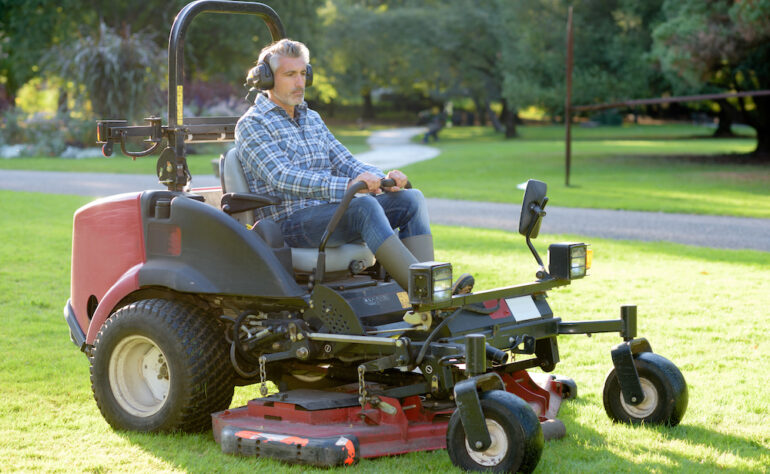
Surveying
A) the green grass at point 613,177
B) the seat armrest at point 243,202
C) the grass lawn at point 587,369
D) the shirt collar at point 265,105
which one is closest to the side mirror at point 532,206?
the grass lawn at point 587,369

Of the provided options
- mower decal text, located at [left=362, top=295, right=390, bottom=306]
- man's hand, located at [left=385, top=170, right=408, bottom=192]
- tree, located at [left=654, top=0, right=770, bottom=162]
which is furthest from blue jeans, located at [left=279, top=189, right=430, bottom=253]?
tree, located at [left=654, top=0, right=770, bottom=162]

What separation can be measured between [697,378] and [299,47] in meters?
2.80

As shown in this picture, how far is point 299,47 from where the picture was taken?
5094 mm

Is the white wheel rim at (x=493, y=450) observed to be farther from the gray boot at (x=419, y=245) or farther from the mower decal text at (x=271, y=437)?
the gray boot at (x=419, y=245)

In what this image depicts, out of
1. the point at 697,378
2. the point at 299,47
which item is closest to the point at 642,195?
the point at 697,378

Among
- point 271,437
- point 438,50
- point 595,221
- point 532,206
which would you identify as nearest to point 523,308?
point 532,206

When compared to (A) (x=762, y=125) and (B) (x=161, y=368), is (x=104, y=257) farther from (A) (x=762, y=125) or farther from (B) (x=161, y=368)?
(A) (x=762, y=125)

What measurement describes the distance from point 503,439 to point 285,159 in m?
1.76

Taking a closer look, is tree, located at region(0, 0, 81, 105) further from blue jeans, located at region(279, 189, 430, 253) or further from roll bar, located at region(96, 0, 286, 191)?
blue jeans, located at region(279, 189, 430, 253)

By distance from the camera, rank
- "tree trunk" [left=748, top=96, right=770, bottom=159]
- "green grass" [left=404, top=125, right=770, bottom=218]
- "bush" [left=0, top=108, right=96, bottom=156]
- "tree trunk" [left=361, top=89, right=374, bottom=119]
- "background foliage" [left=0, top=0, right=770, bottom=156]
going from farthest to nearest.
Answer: "tree trunk" [left=361, top=89, right=374, bottom=119], "bush" [left=0, top=108, right=96, bottom=156], "tree trunk" [left=748, top=96, right=770, bottom=159], "background foliage" [left=0, top=0, right=770, bottom=156], "green grass" [left=404, top=125, right=770, bottom=218]

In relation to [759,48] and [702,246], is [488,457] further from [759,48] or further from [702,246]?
[759,48]

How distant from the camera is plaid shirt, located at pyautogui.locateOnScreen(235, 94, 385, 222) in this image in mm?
4844

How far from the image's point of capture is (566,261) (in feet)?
15.3

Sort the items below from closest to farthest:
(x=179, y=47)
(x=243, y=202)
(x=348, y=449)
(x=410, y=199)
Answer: (x=348, y=449)
(x=243, y=202)
(x=410, y=199)
(x=179, y=47)
